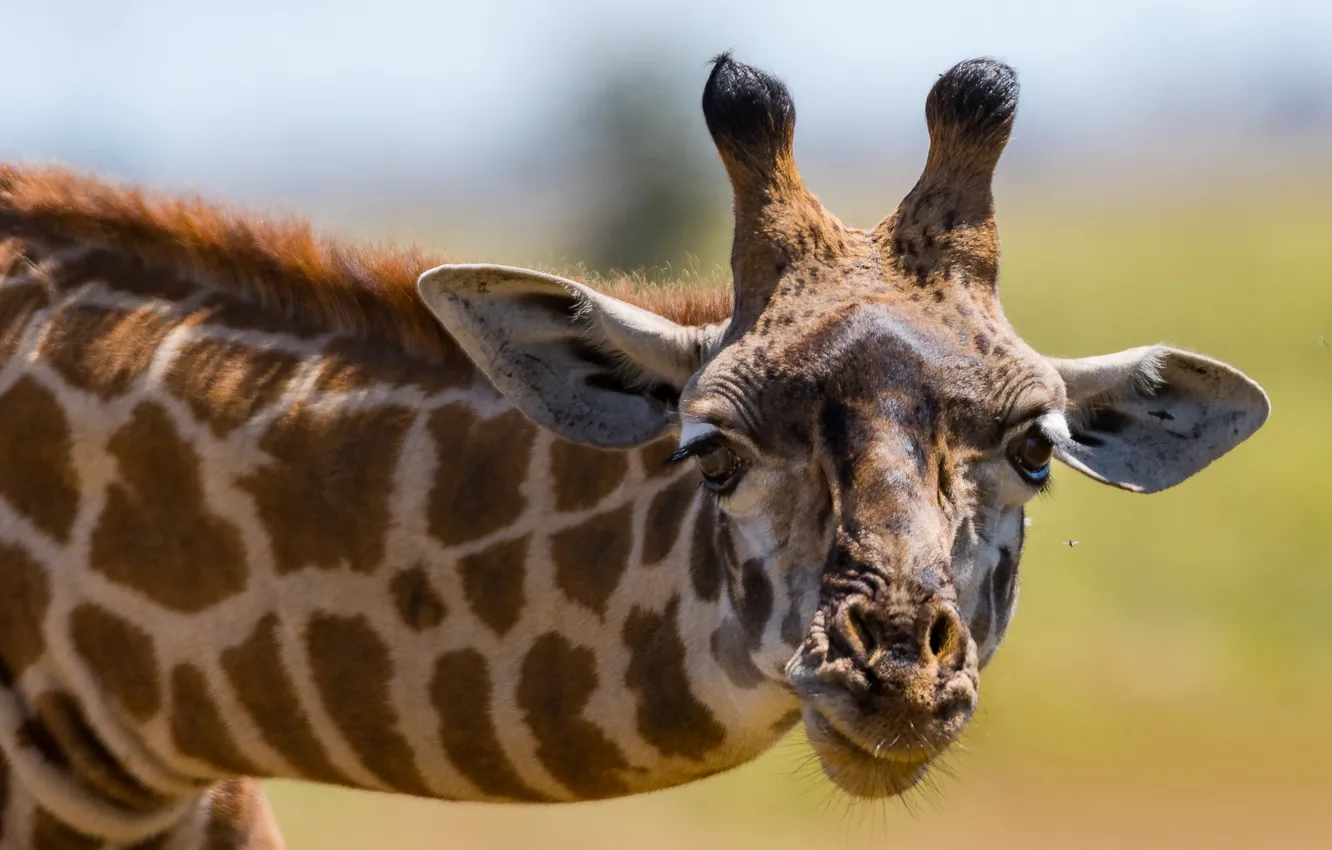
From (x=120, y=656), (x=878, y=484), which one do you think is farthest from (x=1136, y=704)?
(x=878, y=484)

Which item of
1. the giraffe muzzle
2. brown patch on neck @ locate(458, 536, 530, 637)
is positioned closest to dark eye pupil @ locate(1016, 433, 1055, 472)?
the giraffe muzzle

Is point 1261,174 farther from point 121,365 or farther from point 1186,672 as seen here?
Answer: point 121,365

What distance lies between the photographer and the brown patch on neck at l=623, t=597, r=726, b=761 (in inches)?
224

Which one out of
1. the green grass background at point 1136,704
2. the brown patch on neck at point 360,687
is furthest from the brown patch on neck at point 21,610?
the green grass background at point 1136,704

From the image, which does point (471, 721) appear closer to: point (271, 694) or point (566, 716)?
point (566, 716)

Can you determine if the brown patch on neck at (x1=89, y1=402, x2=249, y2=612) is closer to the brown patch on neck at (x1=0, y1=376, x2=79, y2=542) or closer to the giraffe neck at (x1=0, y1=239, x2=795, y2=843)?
the giraffe neck at (x1=0, y1=239, x2=795, y2=843)

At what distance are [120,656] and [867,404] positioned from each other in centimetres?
294

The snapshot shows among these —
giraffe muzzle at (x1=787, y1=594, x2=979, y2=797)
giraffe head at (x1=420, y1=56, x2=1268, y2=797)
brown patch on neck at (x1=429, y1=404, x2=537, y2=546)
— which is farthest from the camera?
brown patch on neck at (x1=429, y1=404, x2=537, y2=546)

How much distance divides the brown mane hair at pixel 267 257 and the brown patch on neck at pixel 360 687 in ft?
3.44

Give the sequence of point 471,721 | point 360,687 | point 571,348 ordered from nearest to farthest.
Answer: point 571,348 → point 471,721 → point 360,687

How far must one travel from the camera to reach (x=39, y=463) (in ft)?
20.9

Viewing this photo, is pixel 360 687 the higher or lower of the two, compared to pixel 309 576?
lower

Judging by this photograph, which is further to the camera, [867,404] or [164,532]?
[164,532]

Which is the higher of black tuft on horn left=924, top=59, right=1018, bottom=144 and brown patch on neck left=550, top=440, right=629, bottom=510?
black tuft on horn left=924, top=59, right=1018, bottom=144
